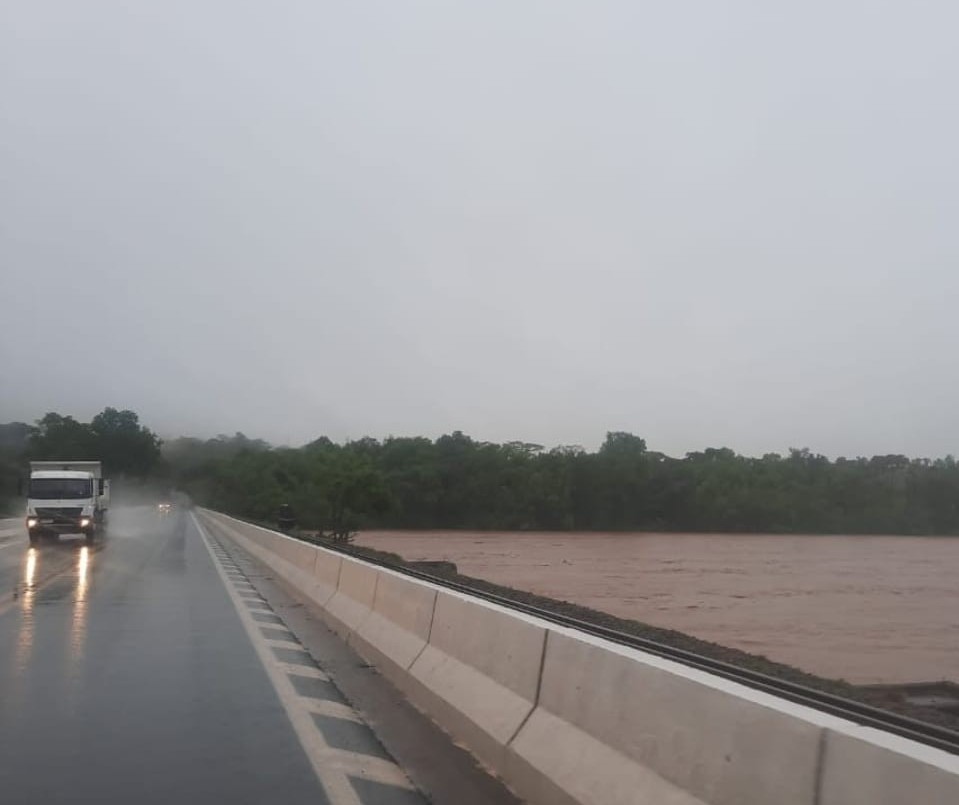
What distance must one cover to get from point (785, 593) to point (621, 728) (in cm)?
3396

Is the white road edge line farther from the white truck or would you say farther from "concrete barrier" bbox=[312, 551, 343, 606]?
the white truck

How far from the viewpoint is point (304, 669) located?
39.2 ft

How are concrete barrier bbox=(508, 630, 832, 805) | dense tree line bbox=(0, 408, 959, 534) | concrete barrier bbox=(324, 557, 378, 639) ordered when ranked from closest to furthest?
concrete barrier bbox=(508, 630, 832, 805) < concrete barrier bbox=(324, 557, 378, 639) < dense tree line bbox=(0, 408, 959, 534)

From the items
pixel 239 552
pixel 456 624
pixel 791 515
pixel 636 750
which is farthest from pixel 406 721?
pixel 791 515

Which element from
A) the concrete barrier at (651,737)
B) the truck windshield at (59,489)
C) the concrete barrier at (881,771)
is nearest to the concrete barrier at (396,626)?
the concrete barrier at (651,737)

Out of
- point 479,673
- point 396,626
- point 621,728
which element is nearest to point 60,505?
point 396,626

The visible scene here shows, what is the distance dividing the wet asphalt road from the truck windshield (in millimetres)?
24599

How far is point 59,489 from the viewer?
1702 inches

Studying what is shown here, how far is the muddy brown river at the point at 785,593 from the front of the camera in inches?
903

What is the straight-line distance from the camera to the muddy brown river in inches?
903

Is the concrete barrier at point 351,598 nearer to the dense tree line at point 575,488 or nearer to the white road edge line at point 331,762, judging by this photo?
the white road edge line at point 331,762

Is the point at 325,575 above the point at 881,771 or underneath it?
underneath

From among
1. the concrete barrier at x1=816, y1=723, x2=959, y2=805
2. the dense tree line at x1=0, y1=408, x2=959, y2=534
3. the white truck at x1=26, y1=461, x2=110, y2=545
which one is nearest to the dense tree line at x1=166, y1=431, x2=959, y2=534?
the dense tree line at x1=0, y1=408, x2=959, y2=534

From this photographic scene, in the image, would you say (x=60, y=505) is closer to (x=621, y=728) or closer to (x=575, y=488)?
(x=621, y=728)
